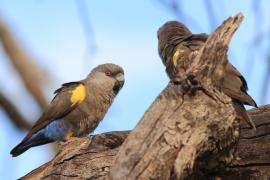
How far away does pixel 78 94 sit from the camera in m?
5.76

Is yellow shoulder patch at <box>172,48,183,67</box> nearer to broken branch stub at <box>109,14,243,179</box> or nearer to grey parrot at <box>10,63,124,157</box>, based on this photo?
grey parrot at <box>10,63,124,157</box>

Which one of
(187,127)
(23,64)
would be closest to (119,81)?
(23,64)

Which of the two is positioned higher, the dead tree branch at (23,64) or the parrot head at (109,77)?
the dead tree branch at (23,64)

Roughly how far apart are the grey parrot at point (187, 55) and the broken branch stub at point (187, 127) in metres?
0.25

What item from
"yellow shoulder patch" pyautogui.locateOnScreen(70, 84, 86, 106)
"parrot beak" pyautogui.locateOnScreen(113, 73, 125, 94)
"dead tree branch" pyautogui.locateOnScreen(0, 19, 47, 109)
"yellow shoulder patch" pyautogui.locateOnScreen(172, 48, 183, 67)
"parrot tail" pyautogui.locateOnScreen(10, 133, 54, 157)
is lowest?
"parrot tail" pyautogui.locateOnScreen(10, 133, 54, 157)

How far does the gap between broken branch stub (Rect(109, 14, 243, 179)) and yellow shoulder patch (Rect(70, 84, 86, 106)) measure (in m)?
2.95

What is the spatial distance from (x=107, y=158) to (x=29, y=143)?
1.94m

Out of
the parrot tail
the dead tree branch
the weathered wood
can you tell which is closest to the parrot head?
the parrot tail

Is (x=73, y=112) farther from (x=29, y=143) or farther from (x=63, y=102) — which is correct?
(x=29, y=143)

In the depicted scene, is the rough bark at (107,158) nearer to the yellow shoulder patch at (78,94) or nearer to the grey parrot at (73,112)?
the grey parrot at (73,112)

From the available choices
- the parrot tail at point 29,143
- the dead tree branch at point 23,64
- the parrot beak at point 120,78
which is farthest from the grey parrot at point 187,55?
→ the parrot tail at point 29,143

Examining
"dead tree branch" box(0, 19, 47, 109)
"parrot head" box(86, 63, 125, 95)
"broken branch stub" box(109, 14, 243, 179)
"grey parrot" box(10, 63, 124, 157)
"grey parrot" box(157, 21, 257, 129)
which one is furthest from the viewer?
"parrot head" box(86, 63, 125, 95)

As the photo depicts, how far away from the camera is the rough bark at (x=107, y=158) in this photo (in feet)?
12.4

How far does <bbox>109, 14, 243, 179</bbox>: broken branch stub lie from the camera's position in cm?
259
